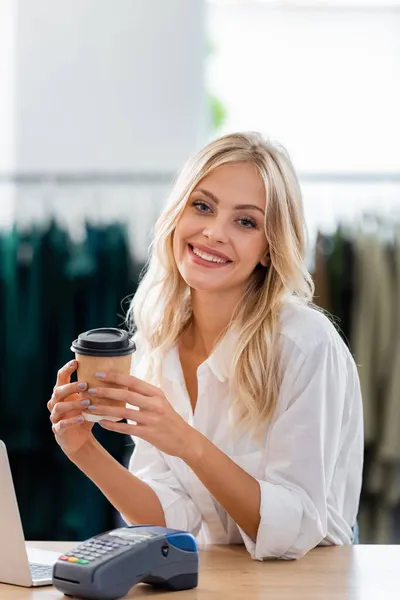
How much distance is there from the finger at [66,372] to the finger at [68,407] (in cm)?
7

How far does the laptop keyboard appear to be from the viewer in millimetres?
1823

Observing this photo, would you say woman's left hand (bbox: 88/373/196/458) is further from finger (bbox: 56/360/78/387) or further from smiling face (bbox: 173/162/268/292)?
smiling face (bbox: 173/162/268/292)

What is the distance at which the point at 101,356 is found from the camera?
72.5 inches

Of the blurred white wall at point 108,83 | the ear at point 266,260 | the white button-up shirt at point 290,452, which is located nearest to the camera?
the white button-up shirt at point 290,452

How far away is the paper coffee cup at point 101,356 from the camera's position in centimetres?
184

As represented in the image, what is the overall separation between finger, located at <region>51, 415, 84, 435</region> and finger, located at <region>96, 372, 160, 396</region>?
157 millimetres

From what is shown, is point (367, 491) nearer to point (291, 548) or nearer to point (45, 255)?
point (45, 255)

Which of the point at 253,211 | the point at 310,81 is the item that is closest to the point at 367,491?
the point at 253,211

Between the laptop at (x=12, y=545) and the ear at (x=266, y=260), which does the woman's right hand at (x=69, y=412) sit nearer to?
the laptop at (x=12, y=545)

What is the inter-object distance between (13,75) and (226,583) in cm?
387

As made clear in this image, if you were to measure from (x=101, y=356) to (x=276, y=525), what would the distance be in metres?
0.58

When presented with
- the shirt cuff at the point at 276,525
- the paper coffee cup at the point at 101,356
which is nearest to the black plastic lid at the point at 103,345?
the paper coffee cup at the point at 101,356

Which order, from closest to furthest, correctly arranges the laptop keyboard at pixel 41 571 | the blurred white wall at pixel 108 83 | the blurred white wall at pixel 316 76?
the laptop keyboard at pixel 41 571
the blurred white wall at pixel 108 83
the blurred white wall at pixel 316 76

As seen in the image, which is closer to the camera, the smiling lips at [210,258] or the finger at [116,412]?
the finger at [116,412]
